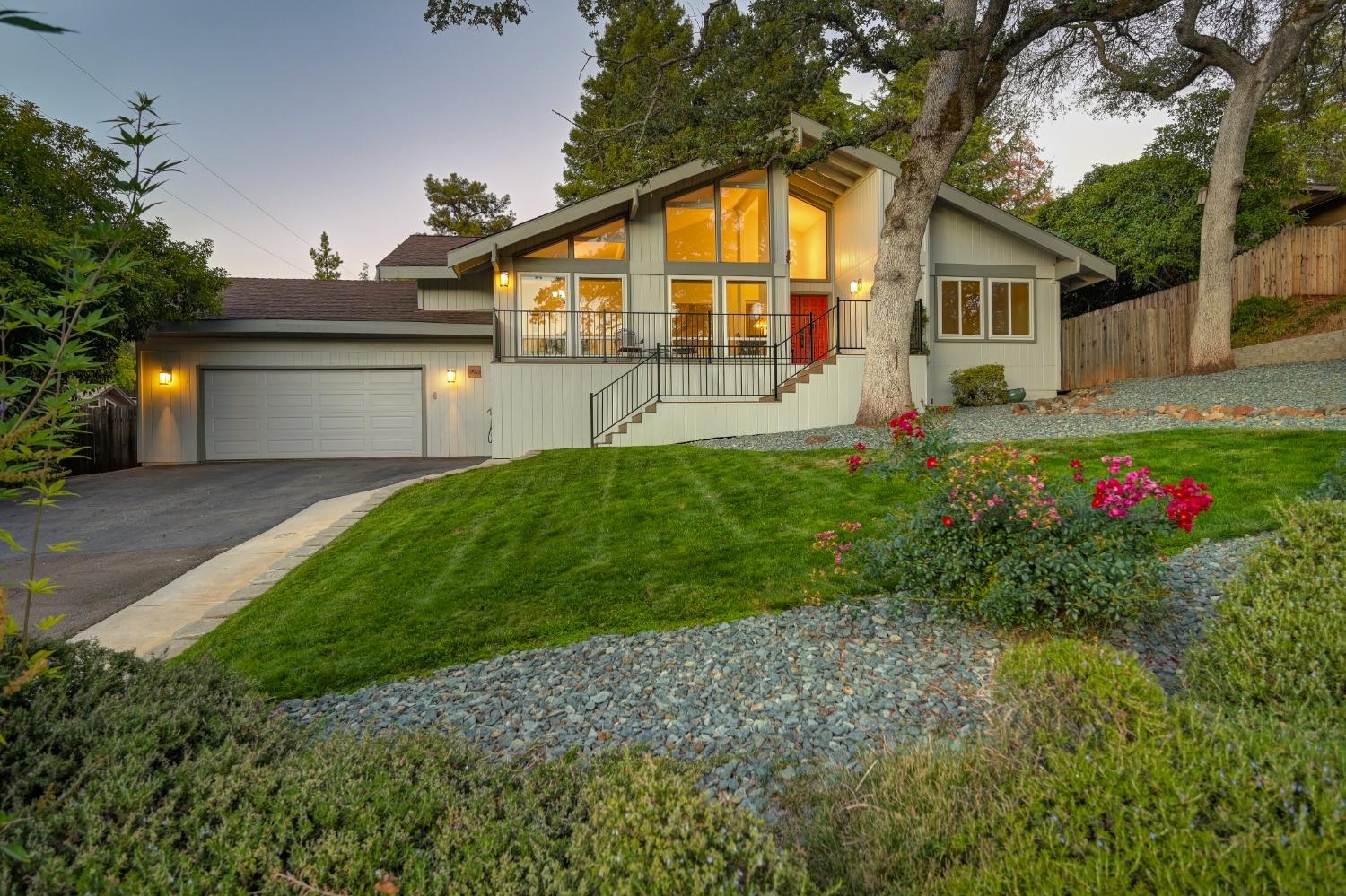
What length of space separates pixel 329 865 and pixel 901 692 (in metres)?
2.14

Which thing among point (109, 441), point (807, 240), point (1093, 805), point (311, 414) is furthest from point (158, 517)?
point (807, 240)

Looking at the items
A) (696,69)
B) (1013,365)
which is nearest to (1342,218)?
(1013,365)

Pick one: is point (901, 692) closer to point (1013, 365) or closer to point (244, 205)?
point (1013, 365)

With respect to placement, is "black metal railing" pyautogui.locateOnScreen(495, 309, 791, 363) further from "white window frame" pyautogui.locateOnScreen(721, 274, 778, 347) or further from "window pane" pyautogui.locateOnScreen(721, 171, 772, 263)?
"window pane" pyautogui.locateOnScreen(721, 171, 772, 263)


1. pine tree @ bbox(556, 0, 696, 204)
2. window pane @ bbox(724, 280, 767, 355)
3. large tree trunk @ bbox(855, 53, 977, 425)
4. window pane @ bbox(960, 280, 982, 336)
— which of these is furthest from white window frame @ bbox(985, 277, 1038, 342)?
pine tree @ bbox(556, 0, 696, 204)

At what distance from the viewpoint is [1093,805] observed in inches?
56.0

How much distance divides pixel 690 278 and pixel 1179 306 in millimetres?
10295

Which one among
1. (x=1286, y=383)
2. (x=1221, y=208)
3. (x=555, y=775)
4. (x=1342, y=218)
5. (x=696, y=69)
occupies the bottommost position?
(x=555, y=775)

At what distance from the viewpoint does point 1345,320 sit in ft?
37.7

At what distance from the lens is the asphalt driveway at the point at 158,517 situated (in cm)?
514

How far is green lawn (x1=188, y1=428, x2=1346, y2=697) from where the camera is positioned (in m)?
3.54

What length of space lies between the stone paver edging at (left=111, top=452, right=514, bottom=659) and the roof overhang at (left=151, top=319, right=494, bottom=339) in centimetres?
643

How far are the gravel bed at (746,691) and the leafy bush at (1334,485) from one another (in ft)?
3.61

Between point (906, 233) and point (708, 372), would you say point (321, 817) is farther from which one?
point (708, 372)
